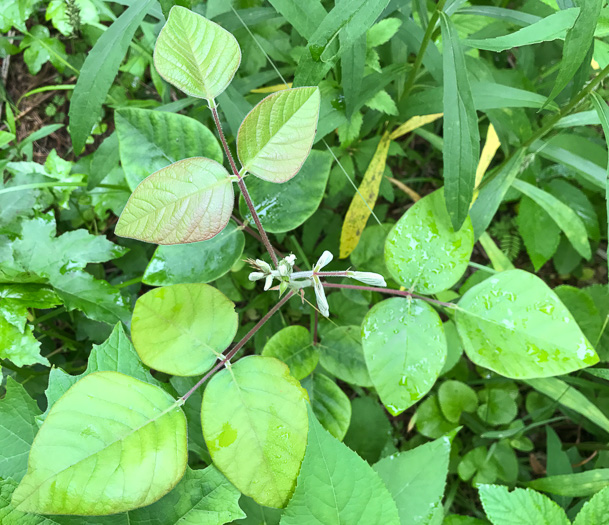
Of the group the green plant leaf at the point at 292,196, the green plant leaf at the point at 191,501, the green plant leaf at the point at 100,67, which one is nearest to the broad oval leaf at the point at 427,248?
the green plant leaf at the point at 292,196

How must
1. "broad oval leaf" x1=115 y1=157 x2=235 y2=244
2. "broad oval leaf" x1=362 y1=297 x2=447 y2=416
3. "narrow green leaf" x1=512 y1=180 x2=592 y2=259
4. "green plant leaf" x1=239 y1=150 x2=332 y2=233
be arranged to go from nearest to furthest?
"broad oval leaf" x1=115 y1=157 x2=235 y2=244
"broad oval leaf" x1=362 y1=297 x2=447 y2=416
"green plant leaf" x1=239 y1=150 x2=332 y2=233
"narrow green leaf" x1=512 y1=180 x2=592 y2=259

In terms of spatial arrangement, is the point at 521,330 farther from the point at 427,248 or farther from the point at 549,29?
the point at 549,29

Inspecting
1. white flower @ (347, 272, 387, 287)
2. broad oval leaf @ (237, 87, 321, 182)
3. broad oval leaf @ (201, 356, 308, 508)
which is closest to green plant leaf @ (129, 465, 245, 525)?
broad oval leaf @ (201, 356, 308, 508)

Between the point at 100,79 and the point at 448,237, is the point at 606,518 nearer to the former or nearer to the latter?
the point at 448,237

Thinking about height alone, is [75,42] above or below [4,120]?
above

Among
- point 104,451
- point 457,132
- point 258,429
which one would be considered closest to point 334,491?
point 258,429

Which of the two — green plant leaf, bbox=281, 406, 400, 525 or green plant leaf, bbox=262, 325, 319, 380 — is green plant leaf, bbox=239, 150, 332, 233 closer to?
green plant leaf, bbox=262, 325, 319, 380

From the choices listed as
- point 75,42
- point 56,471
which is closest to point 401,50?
point 75,42
